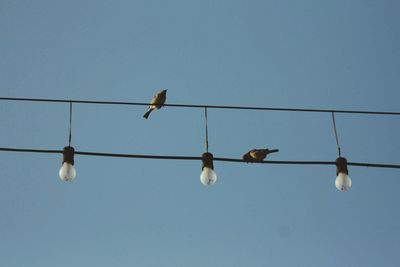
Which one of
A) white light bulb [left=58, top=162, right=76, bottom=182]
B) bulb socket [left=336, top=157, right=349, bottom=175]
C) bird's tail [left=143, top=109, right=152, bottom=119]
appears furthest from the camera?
bird's tail [left=143, top=109, right=152, bottom=119]

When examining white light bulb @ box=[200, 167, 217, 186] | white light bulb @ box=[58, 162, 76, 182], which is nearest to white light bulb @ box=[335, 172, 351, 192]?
white light bulb @ box=[200, 167, 217, 186]

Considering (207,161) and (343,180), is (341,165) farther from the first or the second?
(207,161)

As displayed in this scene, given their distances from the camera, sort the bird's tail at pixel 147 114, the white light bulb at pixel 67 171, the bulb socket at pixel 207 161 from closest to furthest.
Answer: the white light bulb at pixel 67 171 → the bulb socket at pixel 207 161 → the bird's tail at pixel 147 114

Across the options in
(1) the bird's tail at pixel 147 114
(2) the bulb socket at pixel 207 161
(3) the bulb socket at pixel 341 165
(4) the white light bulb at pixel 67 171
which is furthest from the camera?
(1) the bird's tail at pixel 147 114

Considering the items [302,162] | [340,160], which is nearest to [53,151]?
[302,162]

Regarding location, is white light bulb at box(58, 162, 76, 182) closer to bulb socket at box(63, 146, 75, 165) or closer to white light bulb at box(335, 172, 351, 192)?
bulb socket at box(63, 146, 75, 165)

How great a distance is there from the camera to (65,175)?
35.0 ft

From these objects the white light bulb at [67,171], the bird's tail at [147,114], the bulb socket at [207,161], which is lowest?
the white light bulb at [67,171]

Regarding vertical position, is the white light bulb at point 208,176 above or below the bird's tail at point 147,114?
below

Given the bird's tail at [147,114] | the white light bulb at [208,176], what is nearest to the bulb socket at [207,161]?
the white light bulb at [208,176]

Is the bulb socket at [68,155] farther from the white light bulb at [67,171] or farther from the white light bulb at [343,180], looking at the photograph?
the white light bulb at [343,180]

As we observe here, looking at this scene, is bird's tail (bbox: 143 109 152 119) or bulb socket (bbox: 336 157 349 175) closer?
bulb socket (bbox: 336 157 349 175)

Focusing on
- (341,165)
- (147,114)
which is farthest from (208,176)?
(147,114)

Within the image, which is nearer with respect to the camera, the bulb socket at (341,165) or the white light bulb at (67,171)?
the white light bulb at (67,171)
